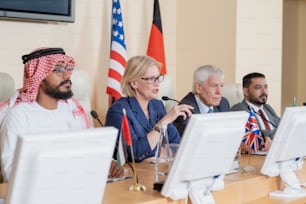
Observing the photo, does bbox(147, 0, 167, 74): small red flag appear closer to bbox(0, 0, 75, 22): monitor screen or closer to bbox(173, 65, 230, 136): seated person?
bbox(0, 0, 75, 22): monitor screen

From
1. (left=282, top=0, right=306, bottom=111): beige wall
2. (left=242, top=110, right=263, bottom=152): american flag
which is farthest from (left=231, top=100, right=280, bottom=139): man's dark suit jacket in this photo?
(left=282, top=0, right=306, bottom=111): beige wall

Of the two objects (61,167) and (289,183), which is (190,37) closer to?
(289,183)

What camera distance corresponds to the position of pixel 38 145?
168 cm

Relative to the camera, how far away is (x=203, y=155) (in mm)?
2303

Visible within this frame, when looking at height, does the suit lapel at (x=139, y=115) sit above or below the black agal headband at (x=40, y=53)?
below

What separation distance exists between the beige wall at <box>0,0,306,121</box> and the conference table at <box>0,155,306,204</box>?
2135 millimetres

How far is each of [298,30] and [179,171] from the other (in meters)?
5.57

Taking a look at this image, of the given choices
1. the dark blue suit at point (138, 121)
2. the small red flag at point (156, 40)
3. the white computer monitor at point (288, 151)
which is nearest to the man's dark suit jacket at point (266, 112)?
the dark blue suit at point (138, 121)

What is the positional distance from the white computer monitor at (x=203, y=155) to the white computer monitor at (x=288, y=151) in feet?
1.63

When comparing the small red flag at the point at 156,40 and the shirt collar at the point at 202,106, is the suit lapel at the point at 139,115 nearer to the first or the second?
the shirt collar at the point at 202,106

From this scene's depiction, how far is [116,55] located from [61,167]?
3.37 meters

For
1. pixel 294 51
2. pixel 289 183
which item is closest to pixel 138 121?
pixel 289 183

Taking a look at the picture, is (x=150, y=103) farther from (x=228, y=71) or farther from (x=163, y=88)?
(x=228, y=71)

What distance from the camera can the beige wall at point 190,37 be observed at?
5.18 metres
